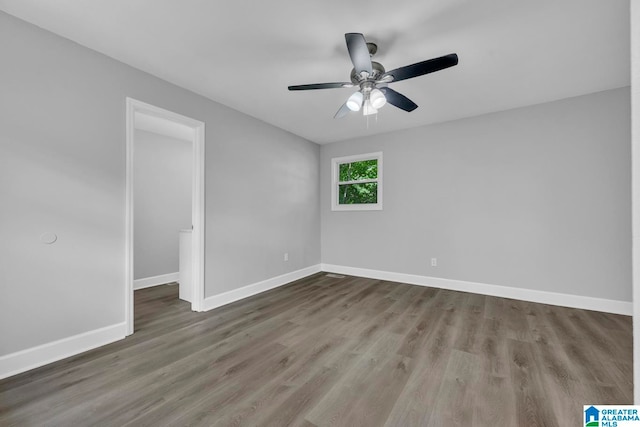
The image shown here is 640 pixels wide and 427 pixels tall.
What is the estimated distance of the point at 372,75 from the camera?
2150 millimetres

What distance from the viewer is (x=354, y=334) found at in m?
2.56

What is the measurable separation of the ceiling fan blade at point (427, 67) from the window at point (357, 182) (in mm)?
2591

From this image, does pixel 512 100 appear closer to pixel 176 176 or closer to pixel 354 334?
pixel 354 334

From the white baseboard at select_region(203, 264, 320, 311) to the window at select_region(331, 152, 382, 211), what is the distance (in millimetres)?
1407

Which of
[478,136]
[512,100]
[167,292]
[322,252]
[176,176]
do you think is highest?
[512,100]

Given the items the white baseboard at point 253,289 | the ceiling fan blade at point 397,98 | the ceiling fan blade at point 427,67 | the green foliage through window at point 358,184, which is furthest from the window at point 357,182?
the ceiling fan blade at point 427,67

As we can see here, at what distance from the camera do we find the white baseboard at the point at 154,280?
13.3ft

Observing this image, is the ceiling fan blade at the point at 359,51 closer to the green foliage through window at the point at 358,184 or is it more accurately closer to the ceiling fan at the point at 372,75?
the ceiling fan at the point at 372,75

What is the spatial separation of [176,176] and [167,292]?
199cm

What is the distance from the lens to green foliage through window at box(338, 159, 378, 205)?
4.78 meters

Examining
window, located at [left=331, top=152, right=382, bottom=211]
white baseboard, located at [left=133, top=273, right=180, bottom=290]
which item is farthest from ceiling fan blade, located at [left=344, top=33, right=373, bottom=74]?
white baseboard, located at [left=133, top=273, right=180, bottom=290]

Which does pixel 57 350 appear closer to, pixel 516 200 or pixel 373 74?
pixel 373 74

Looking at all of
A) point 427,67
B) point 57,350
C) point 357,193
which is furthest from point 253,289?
point 427,67

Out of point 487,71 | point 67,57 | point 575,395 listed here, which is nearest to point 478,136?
point 487,71
